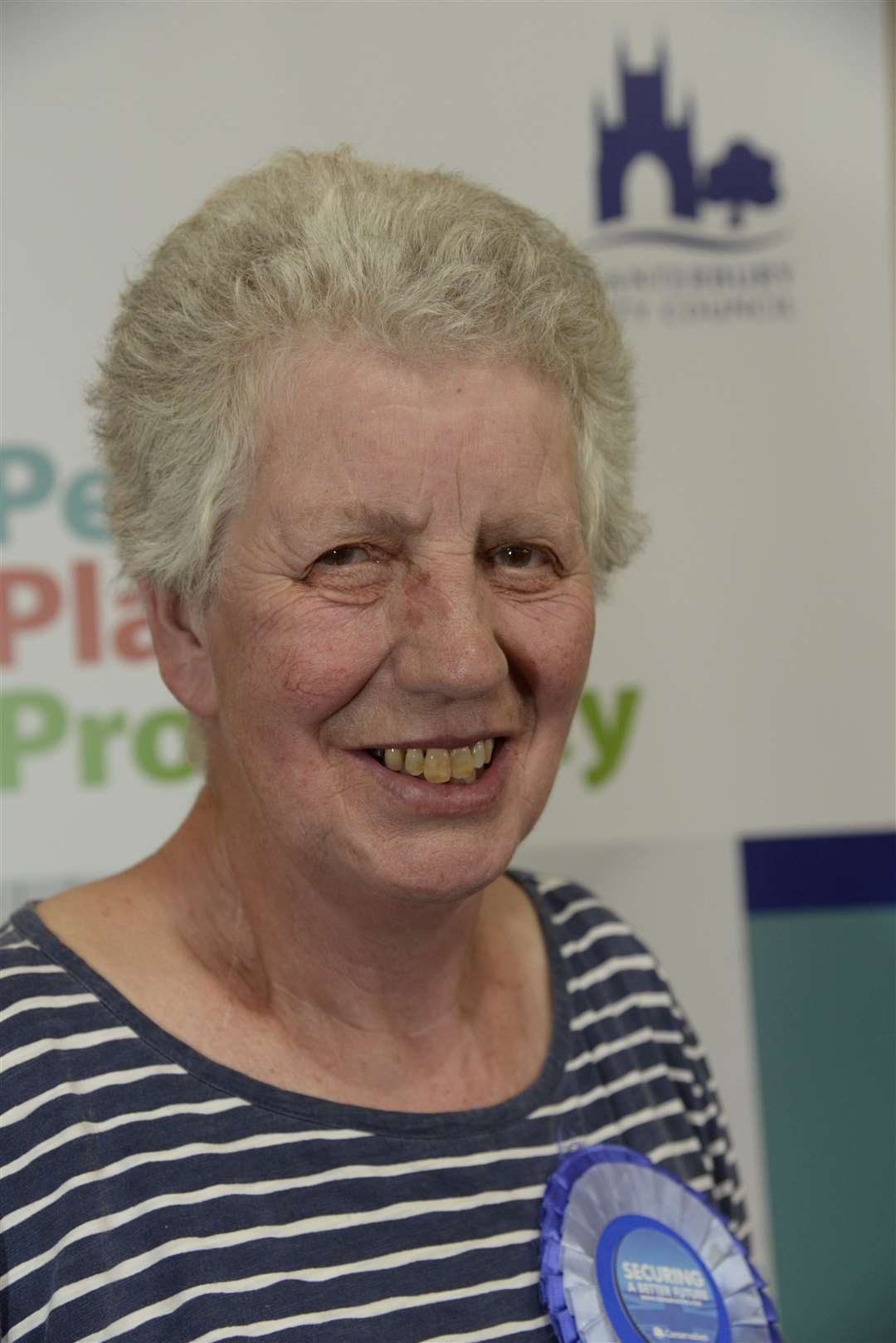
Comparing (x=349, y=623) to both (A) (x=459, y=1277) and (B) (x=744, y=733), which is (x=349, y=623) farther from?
(B) (x=744, y=733)

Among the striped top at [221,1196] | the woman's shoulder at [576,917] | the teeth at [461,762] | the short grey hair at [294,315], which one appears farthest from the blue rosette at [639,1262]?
the short grey hair at [294,315]

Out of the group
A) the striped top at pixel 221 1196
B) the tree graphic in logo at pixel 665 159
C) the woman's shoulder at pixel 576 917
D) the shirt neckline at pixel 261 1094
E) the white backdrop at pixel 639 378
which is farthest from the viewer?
the tree graphic in logo at pixel 665 159

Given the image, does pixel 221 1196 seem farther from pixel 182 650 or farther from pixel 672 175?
pixel 672 175

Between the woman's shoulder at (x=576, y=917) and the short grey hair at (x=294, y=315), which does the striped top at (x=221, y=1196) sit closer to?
the woman's shoulder at (x=576, y=917)

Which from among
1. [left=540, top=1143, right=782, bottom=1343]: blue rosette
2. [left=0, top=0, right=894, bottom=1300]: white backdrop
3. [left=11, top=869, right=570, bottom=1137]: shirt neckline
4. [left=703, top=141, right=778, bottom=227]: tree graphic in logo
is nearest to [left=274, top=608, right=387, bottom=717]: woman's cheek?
[left=11, top=869, right=570, bottom=1137]: shirt neckline

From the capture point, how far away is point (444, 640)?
46.4 inches

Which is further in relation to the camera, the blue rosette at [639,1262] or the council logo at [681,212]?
the council logo at [681,212]

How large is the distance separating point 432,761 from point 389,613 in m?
0.14

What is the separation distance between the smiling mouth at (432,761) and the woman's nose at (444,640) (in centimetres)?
7

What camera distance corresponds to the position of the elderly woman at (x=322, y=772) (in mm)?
1170

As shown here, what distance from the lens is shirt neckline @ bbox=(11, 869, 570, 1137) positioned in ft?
4.04

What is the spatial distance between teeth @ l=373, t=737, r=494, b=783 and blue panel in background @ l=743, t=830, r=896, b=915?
105cm

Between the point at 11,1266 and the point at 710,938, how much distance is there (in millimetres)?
1330

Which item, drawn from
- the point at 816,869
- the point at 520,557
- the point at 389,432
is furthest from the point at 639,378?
the point at 389,432
